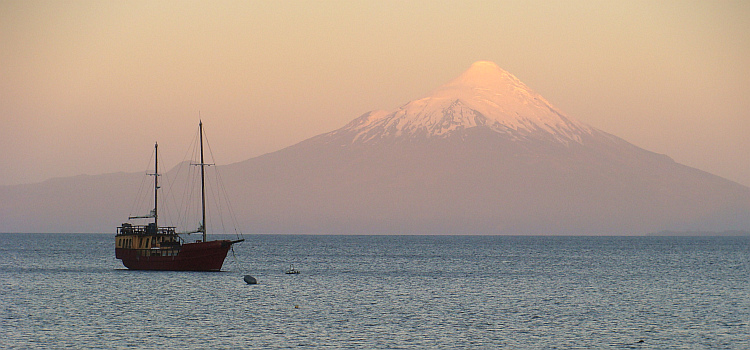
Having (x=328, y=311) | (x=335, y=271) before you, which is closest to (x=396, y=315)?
(x=328, y=311)

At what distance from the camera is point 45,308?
70.8 meters

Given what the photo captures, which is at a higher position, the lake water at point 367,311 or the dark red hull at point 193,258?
the dark red hull at point 193,258

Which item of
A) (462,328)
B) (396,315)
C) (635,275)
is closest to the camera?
(462,328)

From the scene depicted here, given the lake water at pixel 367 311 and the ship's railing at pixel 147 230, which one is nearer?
the lake water at pixel 367 311

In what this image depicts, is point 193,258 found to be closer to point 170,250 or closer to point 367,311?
point 170,250

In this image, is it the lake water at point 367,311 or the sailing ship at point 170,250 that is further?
the sailing ship at point 170,250

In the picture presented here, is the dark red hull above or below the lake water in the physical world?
above

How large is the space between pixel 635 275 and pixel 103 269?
67804 mm

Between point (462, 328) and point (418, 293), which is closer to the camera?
point (462, 328)

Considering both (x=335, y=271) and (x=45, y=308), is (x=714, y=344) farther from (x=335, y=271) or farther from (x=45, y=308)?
(x=335, y=271)

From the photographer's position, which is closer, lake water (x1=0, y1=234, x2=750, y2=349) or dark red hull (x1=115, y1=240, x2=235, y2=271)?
lake water (x1=0, y1=234, x2=750, y2=349)

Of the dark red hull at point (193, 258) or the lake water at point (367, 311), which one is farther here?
the dark red hull at point (193, 258)

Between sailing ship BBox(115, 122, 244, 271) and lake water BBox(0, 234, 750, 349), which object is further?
sailing ship BBox(115, 122, 244, 271)

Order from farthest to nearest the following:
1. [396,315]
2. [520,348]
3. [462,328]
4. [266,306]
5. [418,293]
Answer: [418,293]
[266,306]
[396,315]
[462,328]
[520,348]
